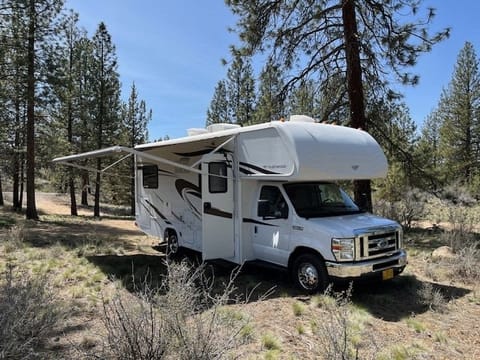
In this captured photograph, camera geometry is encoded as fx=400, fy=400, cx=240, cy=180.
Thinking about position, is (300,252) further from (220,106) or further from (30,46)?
(220,106)

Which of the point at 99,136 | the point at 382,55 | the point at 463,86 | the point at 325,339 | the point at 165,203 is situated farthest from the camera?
the point at 463,86

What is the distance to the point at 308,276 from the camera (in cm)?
669

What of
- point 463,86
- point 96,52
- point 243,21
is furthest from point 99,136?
point 463,86

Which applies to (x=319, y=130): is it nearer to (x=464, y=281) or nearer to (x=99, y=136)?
(x=464, y=281)

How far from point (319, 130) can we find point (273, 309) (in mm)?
3206

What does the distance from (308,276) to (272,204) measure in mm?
1482

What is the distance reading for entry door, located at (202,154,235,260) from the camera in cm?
782

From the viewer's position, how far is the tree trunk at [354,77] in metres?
11.9

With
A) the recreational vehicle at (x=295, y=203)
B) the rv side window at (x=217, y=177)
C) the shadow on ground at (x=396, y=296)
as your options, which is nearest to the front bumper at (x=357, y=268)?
the recreational vehicle at (x=295, y=203)

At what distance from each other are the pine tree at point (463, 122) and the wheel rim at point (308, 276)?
30553 mm

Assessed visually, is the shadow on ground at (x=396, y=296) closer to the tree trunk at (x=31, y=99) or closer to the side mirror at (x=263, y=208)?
the side mirror at (x=263, y=208)

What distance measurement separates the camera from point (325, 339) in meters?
3.91

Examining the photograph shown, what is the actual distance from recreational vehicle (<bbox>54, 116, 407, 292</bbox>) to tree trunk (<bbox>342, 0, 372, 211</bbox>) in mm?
4328

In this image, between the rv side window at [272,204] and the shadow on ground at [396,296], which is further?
the rv side window at [272,204]
